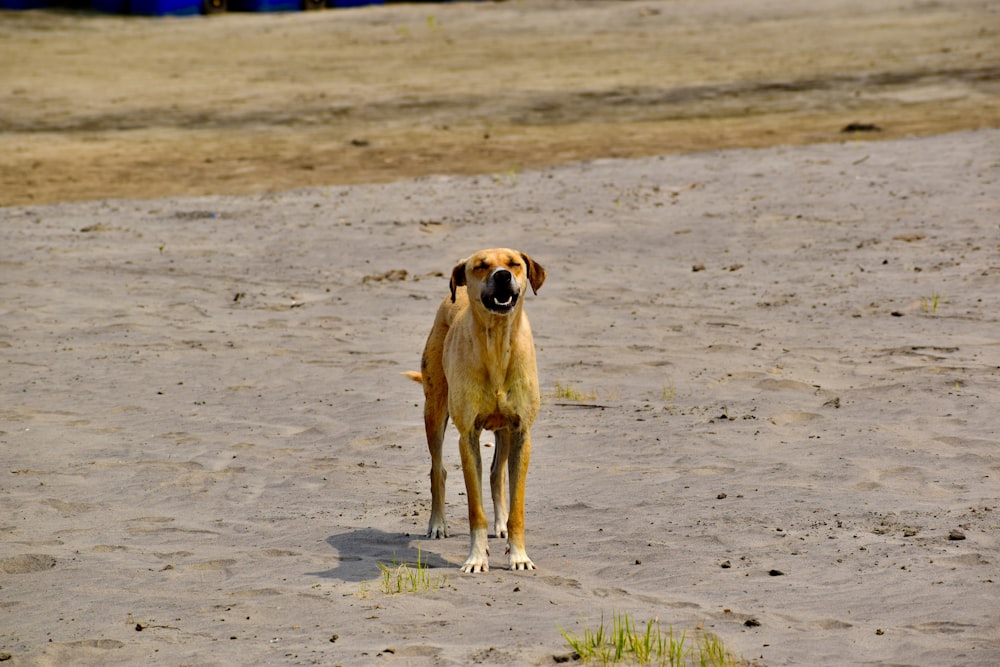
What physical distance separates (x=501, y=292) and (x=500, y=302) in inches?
1.9

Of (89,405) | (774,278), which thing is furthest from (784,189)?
(89,405)

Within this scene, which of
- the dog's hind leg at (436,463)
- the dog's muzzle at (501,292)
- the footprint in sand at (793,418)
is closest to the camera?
the dog's muzzle at (501,292)

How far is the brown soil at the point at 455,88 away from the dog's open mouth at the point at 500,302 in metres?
11.0

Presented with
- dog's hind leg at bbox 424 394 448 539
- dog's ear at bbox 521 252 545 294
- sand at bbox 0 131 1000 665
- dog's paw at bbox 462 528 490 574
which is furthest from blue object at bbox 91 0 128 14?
dog's paw at bbox 462 528 490 574

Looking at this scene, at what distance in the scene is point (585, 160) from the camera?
17969 millimetres

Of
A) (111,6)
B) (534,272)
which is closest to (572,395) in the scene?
(534,272)

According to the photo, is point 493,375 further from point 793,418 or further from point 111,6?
point 111,6

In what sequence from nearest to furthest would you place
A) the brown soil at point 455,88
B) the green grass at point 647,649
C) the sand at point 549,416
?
1. the green grass at point 647,649
2. the sand at point 549,416
3. the brown soil at point 455,88

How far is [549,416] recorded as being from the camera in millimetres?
9664

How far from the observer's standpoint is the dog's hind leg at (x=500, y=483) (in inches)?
298

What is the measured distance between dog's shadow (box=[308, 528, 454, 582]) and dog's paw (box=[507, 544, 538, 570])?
1.09ft

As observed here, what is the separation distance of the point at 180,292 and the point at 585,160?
6.64 metres

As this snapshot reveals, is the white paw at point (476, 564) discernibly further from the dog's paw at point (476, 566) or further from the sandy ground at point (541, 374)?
the sandy ground at point (541, 374)

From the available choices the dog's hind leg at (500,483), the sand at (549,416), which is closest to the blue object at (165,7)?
the sand at (549,416)
